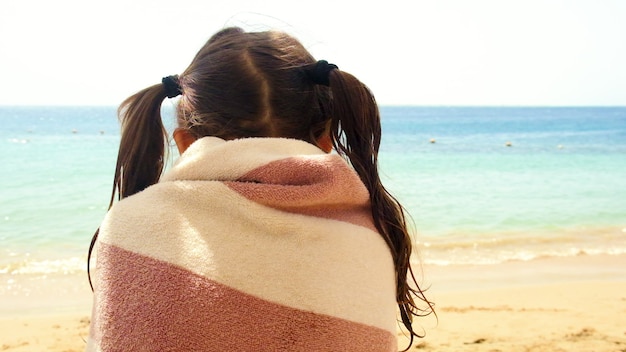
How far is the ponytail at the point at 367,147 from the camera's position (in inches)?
54.7

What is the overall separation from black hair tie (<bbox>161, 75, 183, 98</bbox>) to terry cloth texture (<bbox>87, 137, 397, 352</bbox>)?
14.5 inches

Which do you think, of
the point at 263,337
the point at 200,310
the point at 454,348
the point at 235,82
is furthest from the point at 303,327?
the point at 454,348

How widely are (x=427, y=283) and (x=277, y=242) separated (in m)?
4.50

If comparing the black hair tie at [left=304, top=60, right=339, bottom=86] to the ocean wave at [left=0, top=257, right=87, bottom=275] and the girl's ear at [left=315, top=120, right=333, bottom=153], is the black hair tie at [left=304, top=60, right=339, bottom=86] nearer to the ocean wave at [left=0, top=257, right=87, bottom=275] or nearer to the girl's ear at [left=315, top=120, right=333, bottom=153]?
the girl's ear at [left=315, top=120, right=333, bottom=153]

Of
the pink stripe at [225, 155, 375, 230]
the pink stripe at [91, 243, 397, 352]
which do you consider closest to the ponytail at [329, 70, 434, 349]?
the pink stripe at [225, 155, 375, 230]

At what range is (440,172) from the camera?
13469 millimetres

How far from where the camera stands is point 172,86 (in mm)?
1567

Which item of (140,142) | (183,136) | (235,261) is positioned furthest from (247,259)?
(140,142)

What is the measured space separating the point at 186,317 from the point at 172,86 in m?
0.64

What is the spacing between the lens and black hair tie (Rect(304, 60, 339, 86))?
1.47 m

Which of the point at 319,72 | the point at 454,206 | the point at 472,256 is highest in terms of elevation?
the point at 319,72

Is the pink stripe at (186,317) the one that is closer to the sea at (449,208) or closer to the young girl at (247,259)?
the young girl at (247,259)

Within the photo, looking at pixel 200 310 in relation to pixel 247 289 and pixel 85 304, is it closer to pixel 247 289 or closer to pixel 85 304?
pixel 247 289

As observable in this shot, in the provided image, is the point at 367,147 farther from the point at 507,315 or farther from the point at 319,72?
the point at 507,315
